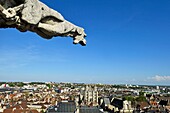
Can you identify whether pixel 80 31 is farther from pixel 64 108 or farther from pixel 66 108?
pixel 66 108

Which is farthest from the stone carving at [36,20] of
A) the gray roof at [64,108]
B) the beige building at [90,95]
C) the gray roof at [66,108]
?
the beige building at [90,95]

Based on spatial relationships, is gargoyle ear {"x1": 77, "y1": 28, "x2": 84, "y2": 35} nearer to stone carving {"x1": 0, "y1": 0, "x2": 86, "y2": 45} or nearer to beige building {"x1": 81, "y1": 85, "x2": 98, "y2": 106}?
stone carving {"x1": 0, "y1": 0, "x2": 86, "y2": 45}

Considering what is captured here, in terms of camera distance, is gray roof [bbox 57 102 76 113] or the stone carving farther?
gray roof [bbox 57 102 76 113]

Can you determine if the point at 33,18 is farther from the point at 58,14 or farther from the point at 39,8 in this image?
the point at 58,14

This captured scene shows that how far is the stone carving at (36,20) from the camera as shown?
289cm

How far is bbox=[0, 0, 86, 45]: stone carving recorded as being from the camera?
2.89 meters

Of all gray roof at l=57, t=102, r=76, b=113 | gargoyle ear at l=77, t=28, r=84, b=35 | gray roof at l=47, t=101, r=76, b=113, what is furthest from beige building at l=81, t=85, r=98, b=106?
gargoyle ear at l=77, t=28, r=84, b=35

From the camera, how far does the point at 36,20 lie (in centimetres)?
301

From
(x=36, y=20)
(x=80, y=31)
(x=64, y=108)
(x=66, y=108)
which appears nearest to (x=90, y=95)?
(x=66, y=108)

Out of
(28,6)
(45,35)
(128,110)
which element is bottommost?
(128,110)

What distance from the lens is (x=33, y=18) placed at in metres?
2.99

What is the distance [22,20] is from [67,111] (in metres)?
46.7

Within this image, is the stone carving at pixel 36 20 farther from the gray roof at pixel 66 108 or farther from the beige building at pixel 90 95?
the beige building at pixel 90 95

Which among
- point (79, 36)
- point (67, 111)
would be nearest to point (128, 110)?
point (67, 111)
